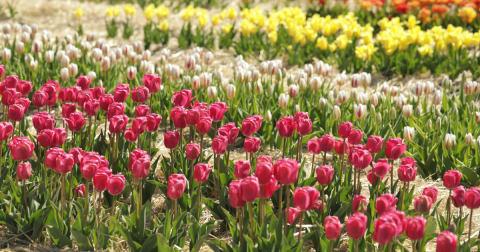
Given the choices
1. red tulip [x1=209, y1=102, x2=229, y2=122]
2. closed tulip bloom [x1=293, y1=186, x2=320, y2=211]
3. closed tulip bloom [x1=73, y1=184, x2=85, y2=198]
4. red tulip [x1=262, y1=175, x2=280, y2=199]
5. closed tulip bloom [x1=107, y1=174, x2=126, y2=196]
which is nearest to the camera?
closed tulip bloom [x1=293, y1=186, x2=320, y2=211]

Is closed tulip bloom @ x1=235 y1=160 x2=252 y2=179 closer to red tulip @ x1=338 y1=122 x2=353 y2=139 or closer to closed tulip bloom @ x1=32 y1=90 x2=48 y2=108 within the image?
red tulip @ x1=338 y1=122 x2=353 y2=139

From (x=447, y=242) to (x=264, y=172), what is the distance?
69 centimetres

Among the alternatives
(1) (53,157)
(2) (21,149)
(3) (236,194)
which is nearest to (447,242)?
(3) (236,194)

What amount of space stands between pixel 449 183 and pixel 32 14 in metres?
8.83

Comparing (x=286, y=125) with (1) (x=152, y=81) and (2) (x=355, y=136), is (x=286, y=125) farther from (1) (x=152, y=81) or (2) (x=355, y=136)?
(1) (x=152, y=81)

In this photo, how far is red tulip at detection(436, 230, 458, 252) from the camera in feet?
6.02

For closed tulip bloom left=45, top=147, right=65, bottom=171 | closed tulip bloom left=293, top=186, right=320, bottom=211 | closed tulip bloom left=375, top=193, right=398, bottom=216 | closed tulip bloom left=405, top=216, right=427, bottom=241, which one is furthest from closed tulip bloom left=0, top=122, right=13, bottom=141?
closed tulip bloom left=405, top=216, right=427, bottom=241

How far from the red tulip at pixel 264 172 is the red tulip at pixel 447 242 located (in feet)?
2.13

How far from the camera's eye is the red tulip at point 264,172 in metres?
2.00

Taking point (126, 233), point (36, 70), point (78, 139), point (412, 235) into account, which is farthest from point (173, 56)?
point (412, 235)

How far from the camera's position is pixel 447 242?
1.84m

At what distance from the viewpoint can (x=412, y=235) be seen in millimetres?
1902

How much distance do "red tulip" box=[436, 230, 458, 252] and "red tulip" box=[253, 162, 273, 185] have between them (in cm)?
65

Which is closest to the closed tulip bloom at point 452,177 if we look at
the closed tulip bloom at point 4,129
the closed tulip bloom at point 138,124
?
the closed tulip bloom at point 138,124
